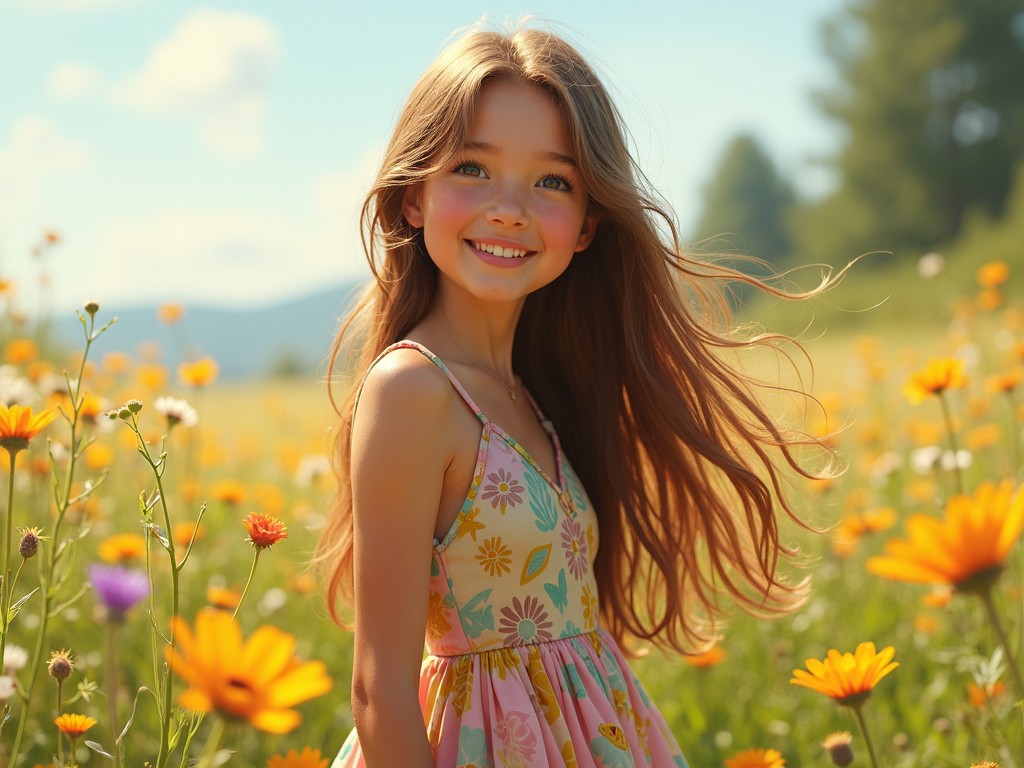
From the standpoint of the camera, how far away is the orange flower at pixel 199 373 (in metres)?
2.36

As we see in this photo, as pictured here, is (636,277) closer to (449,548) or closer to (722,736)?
(449,548)

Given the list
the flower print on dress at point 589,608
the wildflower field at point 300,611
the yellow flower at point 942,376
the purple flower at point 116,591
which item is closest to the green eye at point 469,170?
the wildflower field at point 300,611

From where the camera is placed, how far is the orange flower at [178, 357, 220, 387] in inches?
93.0

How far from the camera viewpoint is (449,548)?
4.66 feet

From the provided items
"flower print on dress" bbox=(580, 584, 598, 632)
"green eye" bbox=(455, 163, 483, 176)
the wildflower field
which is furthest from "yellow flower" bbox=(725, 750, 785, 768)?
"green eye" bbox=(455, 163, 483, 176)

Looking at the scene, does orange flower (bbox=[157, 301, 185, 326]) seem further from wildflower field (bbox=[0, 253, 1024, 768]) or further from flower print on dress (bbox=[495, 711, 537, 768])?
flower print on dress (bbox=[495, 711, 537, 768])

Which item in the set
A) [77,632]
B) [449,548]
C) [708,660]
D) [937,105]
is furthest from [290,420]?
[937,105]

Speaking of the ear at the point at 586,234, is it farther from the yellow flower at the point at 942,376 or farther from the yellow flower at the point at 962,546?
the yellow flower at the point at 962,546

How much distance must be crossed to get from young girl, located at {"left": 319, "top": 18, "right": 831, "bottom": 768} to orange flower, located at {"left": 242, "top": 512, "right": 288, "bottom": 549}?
172mm

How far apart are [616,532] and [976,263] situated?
55.3 ft

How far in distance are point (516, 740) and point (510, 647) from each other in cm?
14

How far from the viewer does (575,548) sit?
159 centimetres

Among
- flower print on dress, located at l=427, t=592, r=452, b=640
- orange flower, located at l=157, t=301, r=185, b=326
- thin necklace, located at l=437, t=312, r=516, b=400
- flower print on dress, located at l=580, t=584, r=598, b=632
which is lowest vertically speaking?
flower print on dress, located at l=580, t=584, r=598, b=632

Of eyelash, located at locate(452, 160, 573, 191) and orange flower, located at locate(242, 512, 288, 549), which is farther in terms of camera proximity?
eyelash, located at locate(452, 160, 573, 191)
